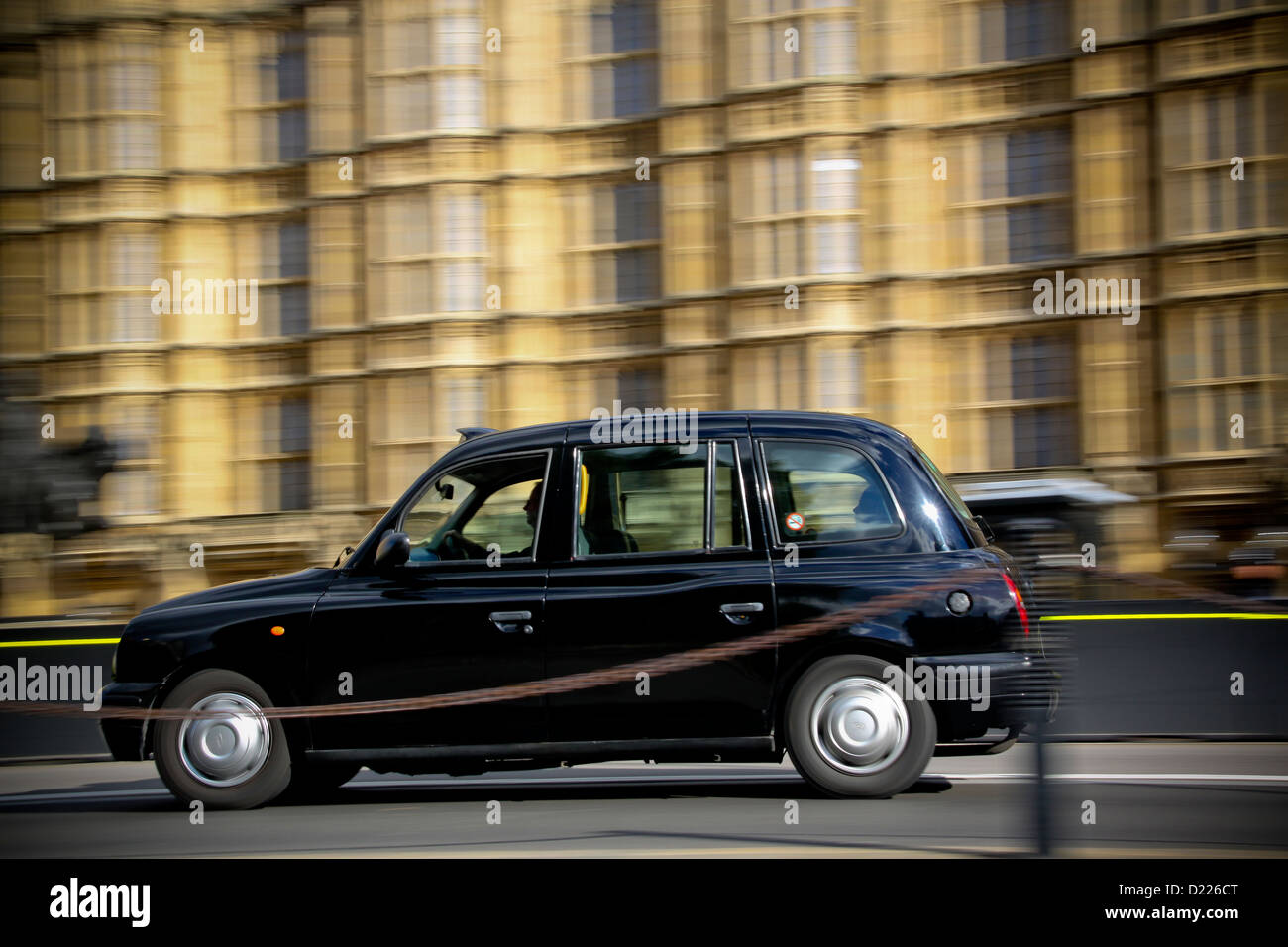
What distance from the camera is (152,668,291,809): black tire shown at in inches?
322

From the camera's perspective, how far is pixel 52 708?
8047mm

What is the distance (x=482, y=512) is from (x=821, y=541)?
1.87 metres

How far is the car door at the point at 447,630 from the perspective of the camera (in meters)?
7.88

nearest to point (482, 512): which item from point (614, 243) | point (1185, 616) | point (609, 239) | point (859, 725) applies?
point (859, 725)

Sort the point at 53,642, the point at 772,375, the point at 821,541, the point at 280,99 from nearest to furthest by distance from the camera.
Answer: the point at 821,541 < the point at 53,642 < the point at 772,375 < the point at 280,99

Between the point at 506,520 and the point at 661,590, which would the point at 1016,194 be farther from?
the point at 661,590

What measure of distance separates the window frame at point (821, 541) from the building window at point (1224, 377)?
17.3 m

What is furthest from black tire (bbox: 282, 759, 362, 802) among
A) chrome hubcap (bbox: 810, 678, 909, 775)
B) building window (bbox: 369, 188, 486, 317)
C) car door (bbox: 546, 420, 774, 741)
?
building window (bbox: 369, 188, 486, 317)

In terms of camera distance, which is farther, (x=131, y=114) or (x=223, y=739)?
(x=131, y=114)

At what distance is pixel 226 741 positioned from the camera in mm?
8250

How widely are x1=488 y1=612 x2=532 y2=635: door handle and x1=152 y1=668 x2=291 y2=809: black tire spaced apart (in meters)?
1.36

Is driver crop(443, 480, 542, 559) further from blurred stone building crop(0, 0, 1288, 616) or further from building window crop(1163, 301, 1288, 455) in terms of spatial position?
building window crop(1163, 301, 1288, 455)

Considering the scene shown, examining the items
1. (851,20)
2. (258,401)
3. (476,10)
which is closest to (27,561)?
(258,401)
